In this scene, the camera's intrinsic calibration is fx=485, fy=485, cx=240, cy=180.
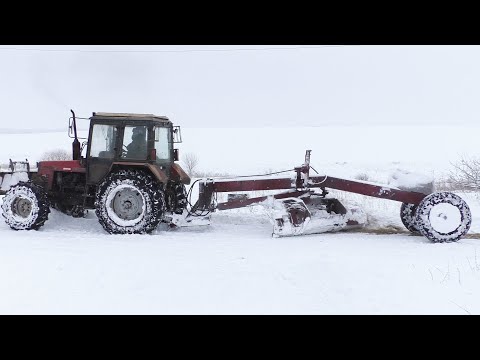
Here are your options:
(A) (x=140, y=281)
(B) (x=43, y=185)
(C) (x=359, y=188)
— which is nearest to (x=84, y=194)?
(B) (x=43, y=185)

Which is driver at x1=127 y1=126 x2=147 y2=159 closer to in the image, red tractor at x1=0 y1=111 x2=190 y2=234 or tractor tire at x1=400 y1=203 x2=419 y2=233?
red tractor at x1=0 y1=111 x2=190 y2=234

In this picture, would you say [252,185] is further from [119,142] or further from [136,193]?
[119,142]

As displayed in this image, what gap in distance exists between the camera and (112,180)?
310 inches

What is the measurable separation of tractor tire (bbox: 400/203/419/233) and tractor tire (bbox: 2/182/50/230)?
6.11 metres

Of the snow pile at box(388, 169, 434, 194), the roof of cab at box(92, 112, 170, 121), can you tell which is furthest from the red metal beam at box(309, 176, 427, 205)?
the roof of cab at box(92, 112, 170, 121)

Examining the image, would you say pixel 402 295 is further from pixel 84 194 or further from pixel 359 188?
pixel 84 194

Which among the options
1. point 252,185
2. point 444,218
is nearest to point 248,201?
point 252,185

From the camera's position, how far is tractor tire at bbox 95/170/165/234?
306 inches

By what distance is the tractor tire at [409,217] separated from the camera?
27.2ft

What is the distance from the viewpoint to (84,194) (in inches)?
326

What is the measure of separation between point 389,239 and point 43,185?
6.05 m

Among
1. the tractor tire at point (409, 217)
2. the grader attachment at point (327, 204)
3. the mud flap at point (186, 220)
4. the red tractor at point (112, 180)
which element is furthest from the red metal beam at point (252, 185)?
the tractor tire at point (409, 217)

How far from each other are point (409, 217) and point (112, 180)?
5.07 meters

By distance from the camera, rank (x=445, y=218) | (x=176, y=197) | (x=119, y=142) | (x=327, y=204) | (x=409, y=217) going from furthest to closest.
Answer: (x=176, y=197)
(x=327, y=204)
(x=409, y=217)
(x=119, y=142)
(x=445, y=218)
